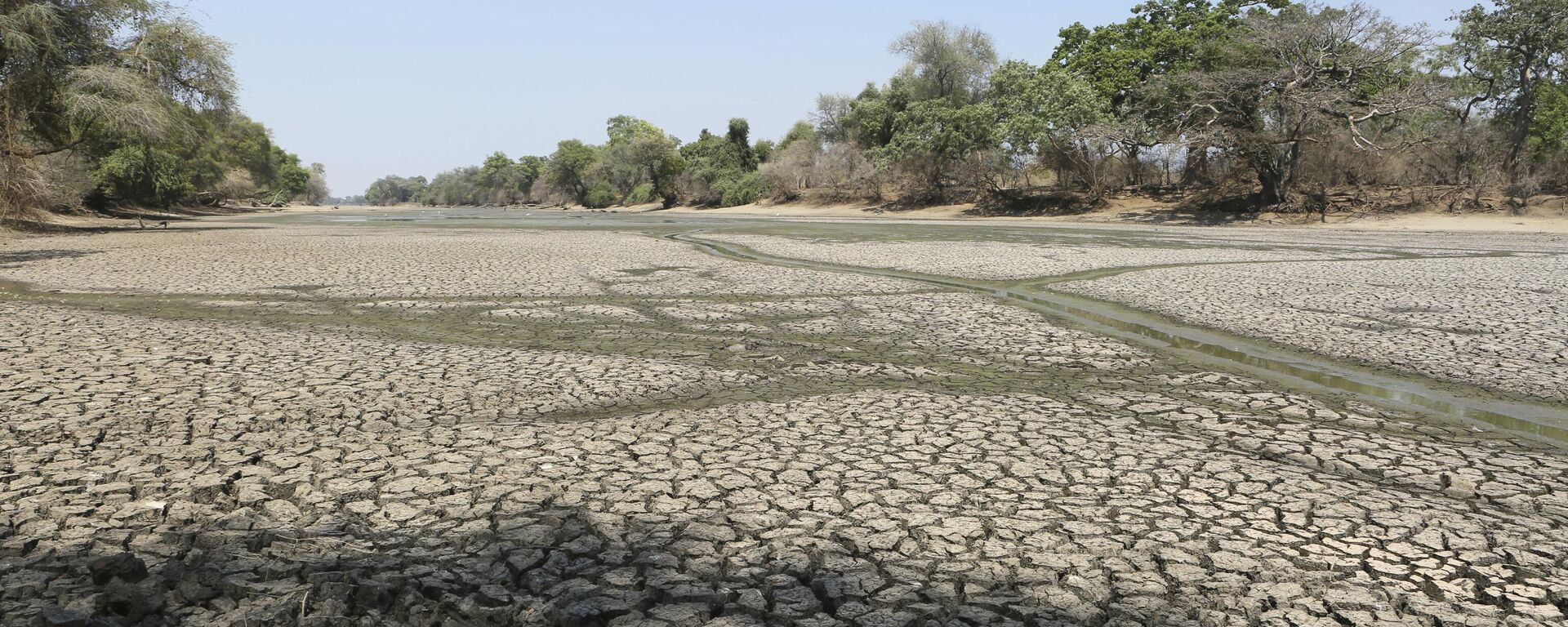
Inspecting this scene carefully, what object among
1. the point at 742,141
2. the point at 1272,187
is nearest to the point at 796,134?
the point at 742,141

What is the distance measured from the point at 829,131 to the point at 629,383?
6906 centimetres

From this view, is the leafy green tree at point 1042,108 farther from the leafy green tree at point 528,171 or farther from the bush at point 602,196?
the leafy green tree at point 528,171

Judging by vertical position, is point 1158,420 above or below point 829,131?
below

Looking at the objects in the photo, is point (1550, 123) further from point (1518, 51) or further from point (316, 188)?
point (316, 188)

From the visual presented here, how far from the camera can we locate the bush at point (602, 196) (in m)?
92.0

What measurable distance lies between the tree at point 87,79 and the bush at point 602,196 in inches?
2561

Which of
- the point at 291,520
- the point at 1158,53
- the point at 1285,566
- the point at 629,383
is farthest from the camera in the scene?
the point at 1158,53

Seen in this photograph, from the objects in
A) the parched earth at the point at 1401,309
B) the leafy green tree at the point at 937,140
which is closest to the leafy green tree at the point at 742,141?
the leafy green tree at the point at 937,140

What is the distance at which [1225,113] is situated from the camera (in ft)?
118

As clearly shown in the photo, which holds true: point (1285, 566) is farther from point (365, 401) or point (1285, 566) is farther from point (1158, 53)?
point (1158, 53)

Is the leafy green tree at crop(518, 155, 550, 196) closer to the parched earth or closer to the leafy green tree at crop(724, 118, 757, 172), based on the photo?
the leafy green tree at crop(724, 118, 757, 172)

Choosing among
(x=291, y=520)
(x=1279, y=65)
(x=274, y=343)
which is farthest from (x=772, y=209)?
(x=291, y=520)

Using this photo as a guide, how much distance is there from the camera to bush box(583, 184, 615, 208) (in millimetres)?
92000

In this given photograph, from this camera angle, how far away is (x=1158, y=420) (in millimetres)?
5527
